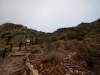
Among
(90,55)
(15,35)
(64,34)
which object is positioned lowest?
(90,55)

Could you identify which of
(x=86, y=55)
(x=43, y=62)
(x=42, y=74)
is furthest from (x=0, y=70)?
(x=86, y=55)

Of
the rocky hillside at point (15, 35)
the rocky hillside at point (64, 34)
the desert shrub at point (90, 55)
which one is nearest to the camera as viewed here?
the desert shrub at point (90, 55)

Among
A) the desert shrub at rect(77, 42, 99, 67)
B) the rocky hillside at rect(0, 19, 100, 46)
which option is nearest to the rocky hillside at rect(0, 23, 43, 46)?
the rocky hillside at rect(0, 19, 100, 46)

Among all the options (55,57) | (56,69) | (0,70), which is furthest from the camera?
(0,70)

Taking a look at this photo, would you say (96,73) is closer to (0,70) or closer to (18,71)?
(18,71)

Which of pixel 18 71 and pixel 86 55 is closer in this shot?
pixel 86 55

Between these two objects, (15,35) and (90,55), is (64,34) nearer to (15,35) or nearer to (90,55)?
(15,35)

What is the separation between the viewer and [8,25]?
56625mm

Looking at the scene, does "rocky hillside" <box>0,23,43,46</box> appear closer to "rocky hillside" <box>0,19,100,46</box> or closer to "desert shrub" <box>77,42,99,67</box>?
"rocky hillside" <box>0,19,100,46</box>

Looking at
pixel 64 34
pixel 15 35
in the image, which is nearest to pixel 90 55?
pixel 64 34

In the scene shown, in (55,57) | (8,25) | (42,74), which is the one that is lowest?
(42,74)

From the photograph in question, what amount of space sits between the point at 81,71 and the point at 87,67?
1.99 feet

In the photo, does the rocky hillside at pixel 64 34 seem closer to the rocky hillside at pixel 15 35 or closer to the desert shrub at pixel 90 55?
the rocky hillside at pixel 15 35

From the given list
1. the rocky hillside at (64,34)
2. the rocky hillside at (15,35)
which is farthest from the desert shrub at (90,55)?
the rocky hillside at (15,35)
